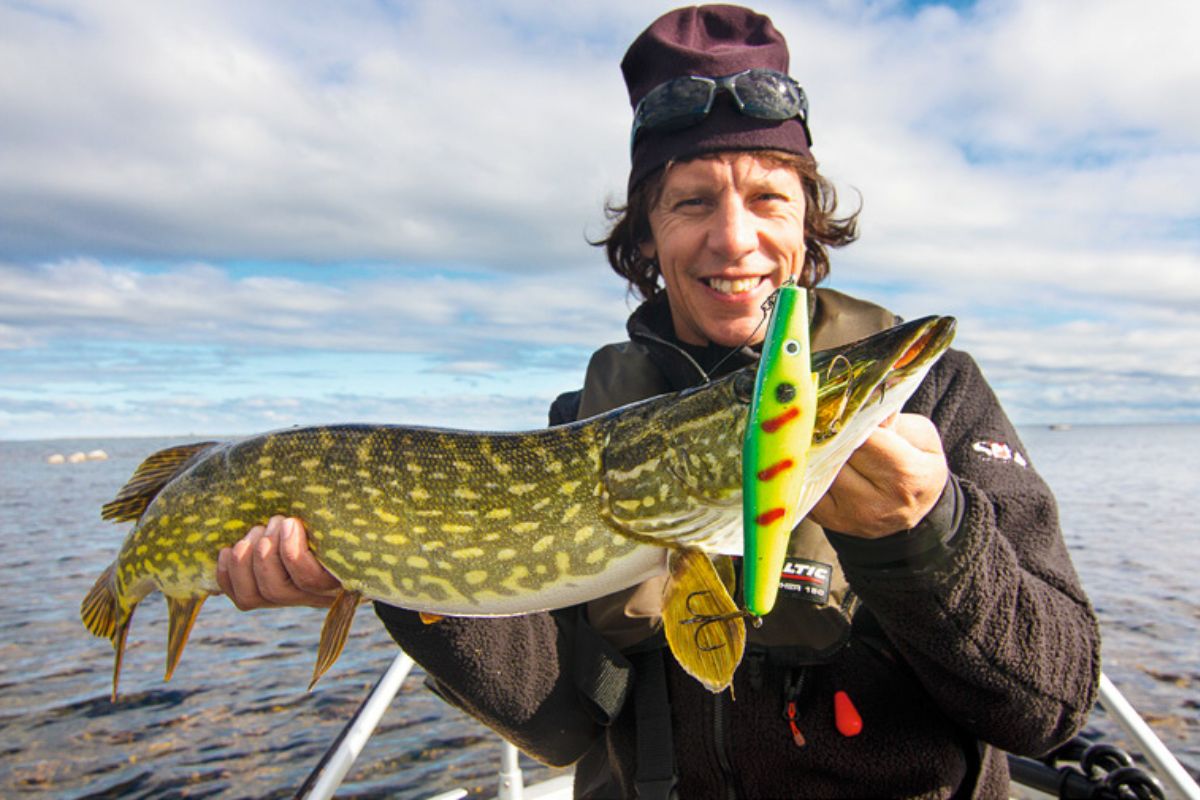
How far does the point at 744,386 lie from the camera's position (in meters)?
1.76

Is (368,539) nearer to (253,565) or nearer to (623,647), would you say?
(253,565)

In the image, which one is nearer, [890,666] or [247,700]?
[890,666]

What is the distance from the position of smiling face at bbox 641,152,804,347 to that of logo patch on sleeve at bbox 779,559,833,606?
2.74 feet

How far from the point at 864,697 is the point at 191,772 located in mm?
5280

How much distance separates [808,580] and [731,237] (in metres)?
1.07

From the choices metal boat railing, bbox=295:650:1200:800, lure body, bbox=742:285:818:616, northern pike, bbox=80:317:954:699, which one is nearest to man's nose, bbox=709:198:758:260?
northern pike, bbox=80:317:954:699

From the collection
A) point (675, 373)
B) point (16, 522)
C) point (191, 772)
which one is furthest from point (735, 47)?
point (16, 522)

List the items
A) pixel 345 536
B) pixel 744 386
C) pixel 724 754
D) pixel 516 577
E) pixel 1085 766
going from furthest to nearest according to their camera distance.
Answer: pixel 1085 766 → pixel 724 754 → pixel 345 536 → pixel 516 577 → pixel 744 386

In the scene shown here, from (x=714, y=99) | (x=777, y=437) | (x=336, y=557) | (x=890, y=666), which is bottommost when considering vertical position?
(x=890, y=666)

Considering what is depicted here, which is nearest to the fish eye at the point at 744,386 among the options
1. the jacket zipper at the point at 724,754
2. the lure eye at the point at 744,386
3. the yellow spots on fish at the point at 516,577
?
the lure eye at the point at 744,386

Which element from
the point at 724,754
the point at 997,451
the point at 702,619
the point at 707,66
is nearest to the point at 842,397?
the point at 702,619

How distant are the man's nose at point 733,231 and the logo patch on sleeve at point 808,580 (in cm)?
97

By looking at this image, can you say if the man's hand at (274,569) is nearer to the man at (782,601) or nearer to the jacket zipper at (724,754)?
the man at (782,601)

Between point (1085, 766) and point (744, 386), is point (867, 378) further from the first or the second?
point (1085, 766)
